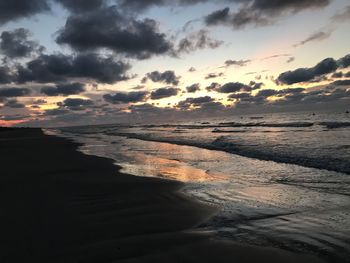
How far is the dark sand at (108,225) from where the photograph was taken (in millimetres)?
5125

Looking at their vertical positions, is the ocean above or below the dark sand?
below

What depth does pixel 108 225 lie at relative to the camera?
664 centimetres

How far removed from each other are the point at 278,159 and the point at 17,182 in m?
11.6

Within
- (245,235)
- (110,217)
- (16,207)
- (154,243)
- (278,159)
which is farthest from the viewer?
(278,159)

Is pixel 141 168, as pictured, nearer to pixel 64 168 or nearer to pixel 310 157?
pixel 64 168

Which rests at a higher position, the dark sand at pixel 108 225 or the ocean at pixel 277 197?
the dark sand at pixel 108 225

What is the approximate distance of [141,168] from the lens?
15672 mm

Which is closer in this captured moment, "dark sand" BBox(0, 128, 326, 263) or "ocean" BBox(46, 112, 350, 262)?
"dark sand" BBox(0, 128, 326, 263)

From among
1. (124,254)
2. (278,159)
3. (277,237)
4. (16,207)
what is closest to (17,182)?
(16,207)

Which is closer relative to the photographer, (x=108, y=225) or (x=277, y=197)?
(x=108, y=225)

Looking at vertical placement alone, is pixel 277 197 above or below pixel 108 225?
below

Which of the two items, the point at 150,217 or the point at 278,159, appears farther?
the point at 278,159

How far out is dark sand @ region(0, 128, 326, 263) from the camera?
512 centimetres

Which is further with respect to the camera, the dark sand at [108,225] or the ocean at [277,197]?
Result: the ocean at [277,197]
